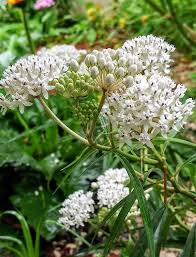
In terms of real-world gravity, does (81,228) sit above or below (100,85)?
below

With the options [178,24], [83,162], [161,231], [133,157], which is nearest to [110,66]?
[133,157]

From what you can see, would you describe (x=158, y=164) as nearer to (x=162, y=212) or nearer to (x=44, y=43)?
(x=162, y=212)

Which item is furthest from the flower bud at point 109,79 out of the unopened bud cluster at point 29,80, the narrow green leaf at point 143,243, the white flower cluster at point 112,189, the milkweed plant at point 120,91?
the white flower cluster at point 112,189

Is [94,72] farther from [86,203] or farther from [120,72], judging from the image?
[86,203]

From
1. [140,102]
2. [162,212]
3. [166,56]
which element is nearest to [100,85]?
[140,102]

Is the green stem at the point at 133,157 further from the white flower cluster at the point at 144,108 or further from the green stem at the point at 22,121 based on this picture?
the green stem at the point at 22,121

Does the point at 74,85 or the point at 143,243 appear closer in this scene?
the point at 74,85

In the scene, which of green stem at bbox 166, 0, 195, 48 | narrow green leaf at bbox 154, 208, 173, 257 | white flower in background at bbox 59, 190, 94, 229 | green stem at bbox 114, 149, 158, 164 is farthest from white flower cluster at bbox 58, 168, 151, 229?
green stem at bbox 166, 0, 195, 48
